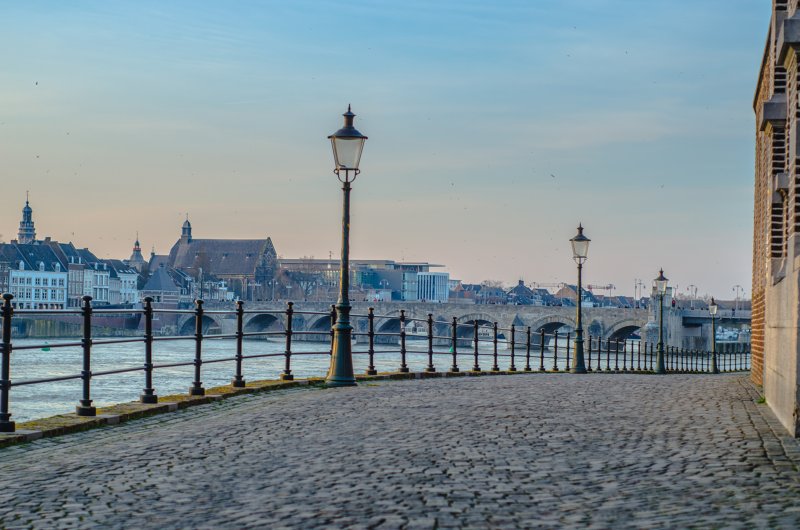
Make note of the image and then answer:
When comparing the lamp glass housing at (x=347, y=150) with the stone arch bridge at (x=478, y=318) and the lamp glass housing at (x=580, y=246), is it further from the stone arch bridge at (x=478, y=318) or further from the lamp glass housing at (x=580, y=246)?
the stone arch bridge at (x=478, y=318)

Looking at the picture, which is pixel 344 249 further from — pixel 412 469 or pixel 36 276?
pixel 36 276

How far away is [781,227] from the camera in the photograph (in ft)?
51.0

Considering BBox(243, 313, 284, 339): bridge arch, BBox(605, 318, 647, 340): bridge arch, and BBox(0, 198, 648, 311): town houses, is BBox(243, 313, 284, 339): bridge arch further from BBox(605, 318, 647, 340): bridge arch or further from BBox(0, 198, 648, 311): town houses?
BBox(605, 318, 647, 340): bridge arch

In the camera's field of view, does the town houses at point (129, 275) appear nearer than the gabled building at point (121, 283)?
Yes

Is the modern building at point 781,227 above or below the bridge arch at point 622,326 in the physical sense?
above

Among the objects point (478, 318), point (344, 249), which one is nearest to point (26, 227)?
point (478, 318)

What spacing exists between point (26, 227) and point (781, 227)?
166 meters

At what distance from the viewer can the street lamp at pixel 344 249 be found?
1547 cm

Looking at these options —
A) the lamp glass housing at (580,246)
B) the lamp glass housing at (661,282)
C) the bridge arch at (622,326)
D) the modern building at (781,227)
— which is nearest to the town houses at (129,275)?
the bridge arch at (622,326)

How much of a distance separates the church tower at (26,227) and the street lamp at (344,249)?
6338 inches

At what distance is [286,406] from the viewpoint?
40.3ft

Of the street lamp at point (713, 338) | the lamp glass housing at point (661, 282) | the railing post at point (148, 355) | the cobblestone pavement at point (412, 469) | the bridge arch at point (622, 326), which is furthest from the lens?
the bridge arch at point (622, 326)

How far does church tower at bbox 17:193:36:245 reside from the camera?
169125 millimetres

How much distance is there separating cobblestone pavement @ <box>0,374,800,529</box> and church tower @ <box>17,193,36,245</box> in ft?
541
